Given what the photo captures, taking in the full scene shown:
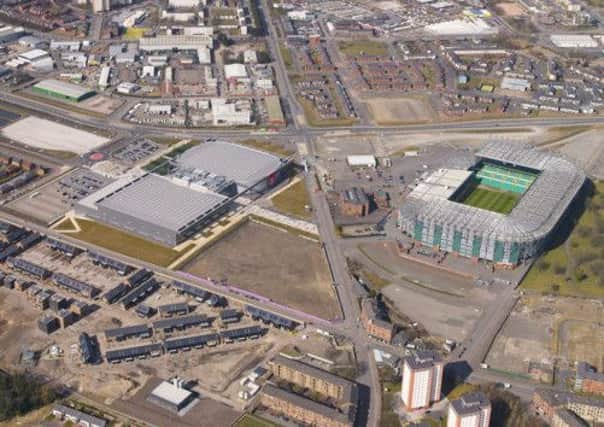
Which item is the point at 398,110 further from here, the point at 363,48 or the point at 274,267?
the point at 274,267

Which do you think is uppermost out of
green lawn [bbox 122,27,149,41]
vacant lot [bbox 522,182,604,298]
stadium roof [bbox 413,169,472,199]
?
green lawn [bbox 122,27,149,41]

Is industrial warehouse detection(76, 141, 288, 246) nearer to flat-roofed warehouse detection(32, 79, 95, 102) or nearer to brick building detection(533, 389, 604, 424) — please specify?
flat-roofed warehouse detection(32, 79, 95, 102)

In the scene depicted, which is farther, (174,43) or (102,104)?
(174,43)

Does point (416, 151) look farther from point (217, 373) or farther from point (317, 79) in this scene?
point (217, 373)

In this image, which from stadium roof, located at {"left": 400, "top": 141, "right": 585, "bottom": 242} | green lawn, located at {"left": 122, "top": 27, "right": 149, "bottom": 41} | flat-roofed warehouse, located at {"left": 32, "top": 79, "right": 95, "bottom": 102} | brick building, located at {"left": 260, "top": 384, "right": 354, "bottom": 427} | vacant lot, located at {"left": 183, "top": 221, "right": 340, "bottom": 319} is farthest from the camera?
green lawn, located at {"left": 122, "top": 27, "right": 149, "bottom": 41}

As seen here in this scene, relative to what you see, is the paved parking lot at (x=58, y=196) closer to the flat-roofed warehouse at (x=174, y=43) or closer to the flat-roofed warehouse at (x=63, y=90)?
the flat-roofed warehouse at (x=63, y=90)

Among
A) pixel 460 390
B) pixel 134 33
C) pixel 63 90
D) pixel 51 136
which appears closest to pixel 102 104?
pixel 63 90

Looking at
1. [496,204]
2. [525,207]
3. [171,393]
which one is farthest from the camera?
[496,204]

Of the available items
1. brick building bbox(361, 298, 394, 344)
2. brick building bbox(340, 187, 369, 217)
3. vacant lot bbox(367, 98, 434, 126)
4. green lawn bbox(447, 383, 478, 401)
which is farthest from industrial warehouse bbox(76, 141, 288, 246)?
green lawn bbox(447, 383, 478, 401)
